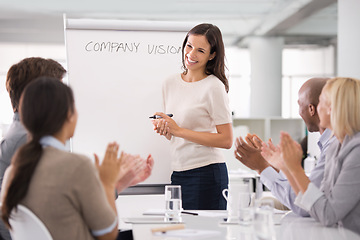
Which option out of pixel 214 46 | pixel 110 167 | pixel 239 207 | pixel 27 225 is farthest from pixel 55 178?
pixel 214 46

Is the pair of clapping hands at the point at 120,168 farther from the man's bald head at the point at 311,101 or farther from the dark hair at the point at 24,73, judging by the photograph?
the man's bald head at the point at 311,101

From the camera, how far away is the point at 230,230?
1796 mm

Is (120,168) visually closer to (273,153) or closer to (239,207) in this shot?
(239,207)

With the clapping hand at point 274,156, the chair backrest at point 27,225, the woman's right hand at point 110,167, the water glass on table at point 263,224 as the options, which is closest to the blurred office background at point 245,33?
the clapping hand at point 274,156

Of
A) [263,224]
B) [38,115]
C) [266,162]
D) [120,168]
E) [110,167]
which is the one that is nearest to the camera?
[263,224]

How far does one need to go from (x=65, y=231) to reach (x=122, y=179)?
0.50 m

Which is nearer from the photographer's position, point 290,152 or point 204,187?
point 290,152

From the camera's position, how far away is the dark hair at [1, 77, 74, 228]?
1499 millimetres

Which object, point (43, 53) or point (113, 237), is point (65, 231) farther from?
point (43, 53)

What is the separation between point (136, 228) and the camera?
185 cm

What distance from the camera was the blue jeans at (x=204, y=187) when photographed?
2.69 meters

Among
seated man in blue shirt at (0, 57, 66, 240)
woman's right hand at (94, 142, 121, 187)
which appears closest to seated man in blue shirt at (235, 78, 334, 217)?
woman's right hand at (94, 142, 121, 187)

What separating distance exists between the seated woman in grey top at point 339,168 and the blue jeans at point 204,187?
0.79 meters

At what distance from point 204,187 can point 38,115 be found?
1352 mm
